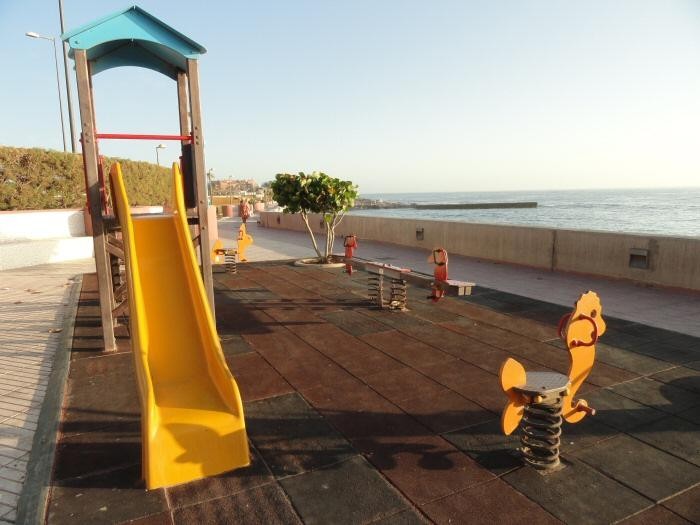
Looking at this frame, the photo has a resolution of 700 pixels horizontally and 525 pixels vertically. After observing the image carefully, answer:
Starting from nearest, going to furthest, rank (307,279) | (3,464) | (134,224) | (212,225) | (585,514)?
(585,514) → (3,464) → (134,224) → (307,279) → (212,225)

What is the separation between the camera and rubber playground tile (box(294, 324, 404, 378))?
255 inches

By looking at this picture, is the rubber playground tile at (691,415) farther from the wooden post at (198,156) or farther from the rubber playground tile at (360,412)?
the wooden post at (198,156)

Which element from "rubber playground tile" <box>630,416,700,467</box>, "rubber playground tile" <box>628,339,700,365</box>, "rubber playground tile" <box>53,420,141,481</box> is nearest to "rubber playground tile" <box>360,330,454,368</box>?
"rubber playground tile" <box>630,416,700,467</box>

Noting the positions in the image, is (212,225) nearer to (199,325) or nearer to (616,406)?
(199,325)

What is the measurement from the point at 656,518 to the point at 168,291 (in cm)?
533

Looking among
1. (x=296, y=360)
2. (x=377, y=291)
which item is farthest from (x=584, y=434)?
(x=377, y=291)

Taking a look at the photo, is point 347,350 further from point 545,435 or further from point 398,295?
point 545,435

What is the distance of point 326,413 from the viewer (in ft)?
16.8

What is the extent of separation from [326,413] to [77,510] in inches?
95.9

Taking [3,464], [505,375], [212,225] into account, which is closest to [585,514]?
[505,375]

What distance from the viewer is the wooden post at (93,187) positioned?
680 cm

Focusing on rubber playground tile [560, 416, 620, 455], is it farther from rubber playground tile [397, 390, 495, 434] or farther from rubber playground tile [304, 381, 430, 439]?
rubber playground tile [304, 381, 430, 439]

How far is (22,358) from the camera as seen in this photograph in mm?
7184

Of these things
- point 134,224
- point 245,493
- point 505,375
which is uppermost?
point 134,224
